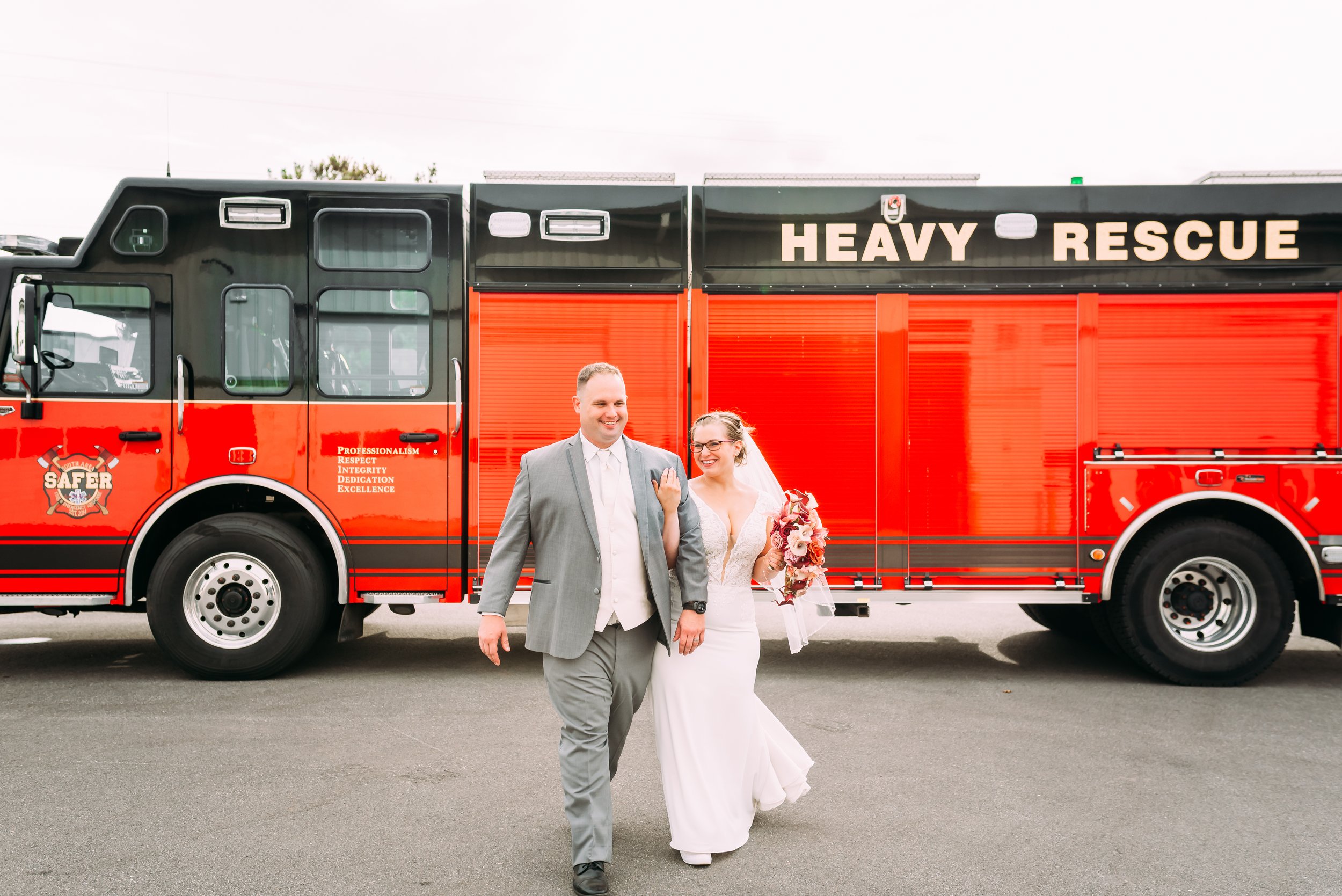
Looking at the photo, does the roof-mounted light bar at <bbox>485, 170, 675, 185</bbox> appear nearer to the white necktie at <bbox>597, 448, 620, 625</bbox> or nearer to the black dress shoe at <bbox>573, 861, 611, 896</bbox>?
the white necktie at <bbox>597, 448, 620, 625</bbox>

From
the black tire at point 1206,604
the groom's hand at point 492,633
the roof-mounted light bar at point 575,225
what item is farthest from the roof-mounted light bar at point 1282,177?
the groom's hand at point 492,633

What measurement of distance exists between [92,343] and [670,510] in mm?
4642

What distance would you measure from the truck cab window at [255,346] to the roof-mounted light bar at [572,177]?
1.61m

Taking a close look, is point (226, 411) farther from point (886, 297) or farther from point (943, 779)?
point (943, 779)

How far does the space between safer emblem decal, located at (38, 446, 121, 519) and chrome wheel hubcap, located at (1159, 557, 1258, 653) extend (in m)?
6.87

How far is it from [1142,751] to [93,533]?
20.8 feet

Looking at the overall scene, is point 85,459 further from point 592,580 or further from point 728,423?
point 728,423

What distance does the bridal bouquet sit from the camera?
13.1ft

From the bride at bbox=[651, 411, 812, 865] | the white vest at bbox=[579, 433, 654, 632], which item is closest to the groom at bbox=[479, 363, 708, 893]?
the white vest at bbox=[579, 433, 654, 632]

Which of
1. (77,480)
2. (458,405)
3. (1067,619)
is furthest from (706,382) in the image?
(77,480)

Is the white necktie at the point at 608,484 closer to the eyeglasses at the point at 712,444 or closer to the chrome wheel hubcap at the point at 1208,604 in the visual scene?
the eyeglasses at the point at 712,444

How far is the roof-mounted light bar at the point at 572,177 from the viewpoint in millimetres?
6438

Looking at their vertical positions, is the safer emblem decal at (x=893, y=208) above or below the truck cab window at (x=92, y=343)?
above

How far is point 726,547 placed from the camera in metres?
3.96
